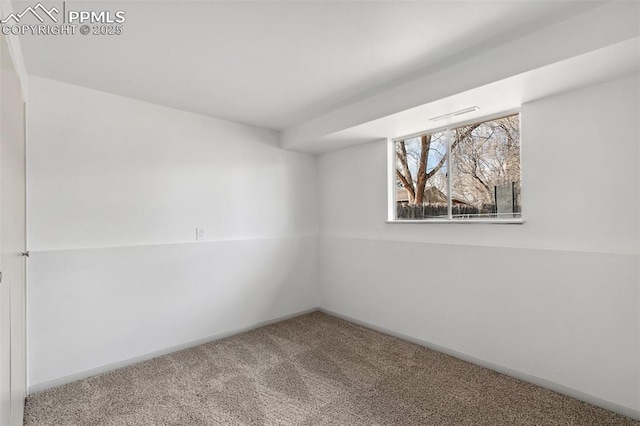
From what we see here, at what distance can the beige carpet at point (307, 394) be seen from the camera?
2014mm

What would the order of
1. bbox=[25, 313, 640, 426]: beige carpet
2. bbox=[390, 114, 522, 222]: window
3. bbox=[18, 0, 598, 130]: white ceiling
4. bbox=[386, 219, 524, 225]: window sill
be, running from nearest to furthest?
bbox=[18, 0, 598, 130]: white ceiling → bbox=[25, 313, 640, 426]: beige carpet → bbox=[386, 219, 524, 225]: window sill → bbox=[390, 114, 522, 222]: window

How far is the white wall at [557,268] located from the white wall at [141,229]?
5.72 ft

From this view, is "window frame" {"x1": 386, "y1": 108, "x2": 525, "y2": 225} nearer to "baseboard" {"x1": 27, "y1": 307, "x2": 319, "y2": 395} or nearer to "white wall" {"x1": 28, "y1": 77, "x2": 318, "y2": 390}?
"white wall" {"x1": 28, "y1": 77, "x2": 318, "y2": 390}

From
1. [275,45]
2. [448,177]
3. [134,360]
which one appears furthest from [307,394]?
[275,45]

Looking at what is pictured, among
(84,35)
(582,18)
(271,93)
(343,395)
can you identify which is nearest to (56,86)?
(84,35)

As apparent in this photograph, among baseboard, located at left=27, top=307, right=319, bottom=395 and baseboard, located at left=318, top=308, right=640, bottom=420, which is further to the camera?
baseboard, located at left=27, top=307, right=319, bottom=395

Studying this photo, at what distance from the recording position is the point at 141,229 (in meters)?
2.88

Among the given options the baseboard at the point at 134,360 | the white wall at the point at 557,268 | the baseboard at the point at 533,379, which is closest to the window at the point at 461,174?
the white wall at the point at 557,268

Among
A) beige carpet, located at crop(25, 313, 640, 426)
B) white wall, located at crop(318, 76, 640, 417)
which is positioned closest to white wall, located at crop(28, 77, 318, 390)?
beige carpet, located at crop(25, 313, 640, 426)

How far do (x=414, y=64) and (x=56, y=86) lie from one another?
2822 mm

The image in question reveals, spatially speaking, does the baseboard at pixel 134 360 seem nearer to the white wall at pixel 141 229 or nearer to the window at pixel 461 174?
the white wall at pixel 141 229

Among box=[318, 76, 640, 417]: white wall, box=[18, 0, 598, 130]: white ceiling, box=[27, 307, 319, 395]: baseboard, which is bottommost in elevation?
box=[27, 307, 319, 395]: baseboard

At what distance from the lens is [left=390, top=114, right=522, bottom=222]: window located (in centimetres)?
268

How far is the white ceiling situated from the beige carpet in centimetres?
242
